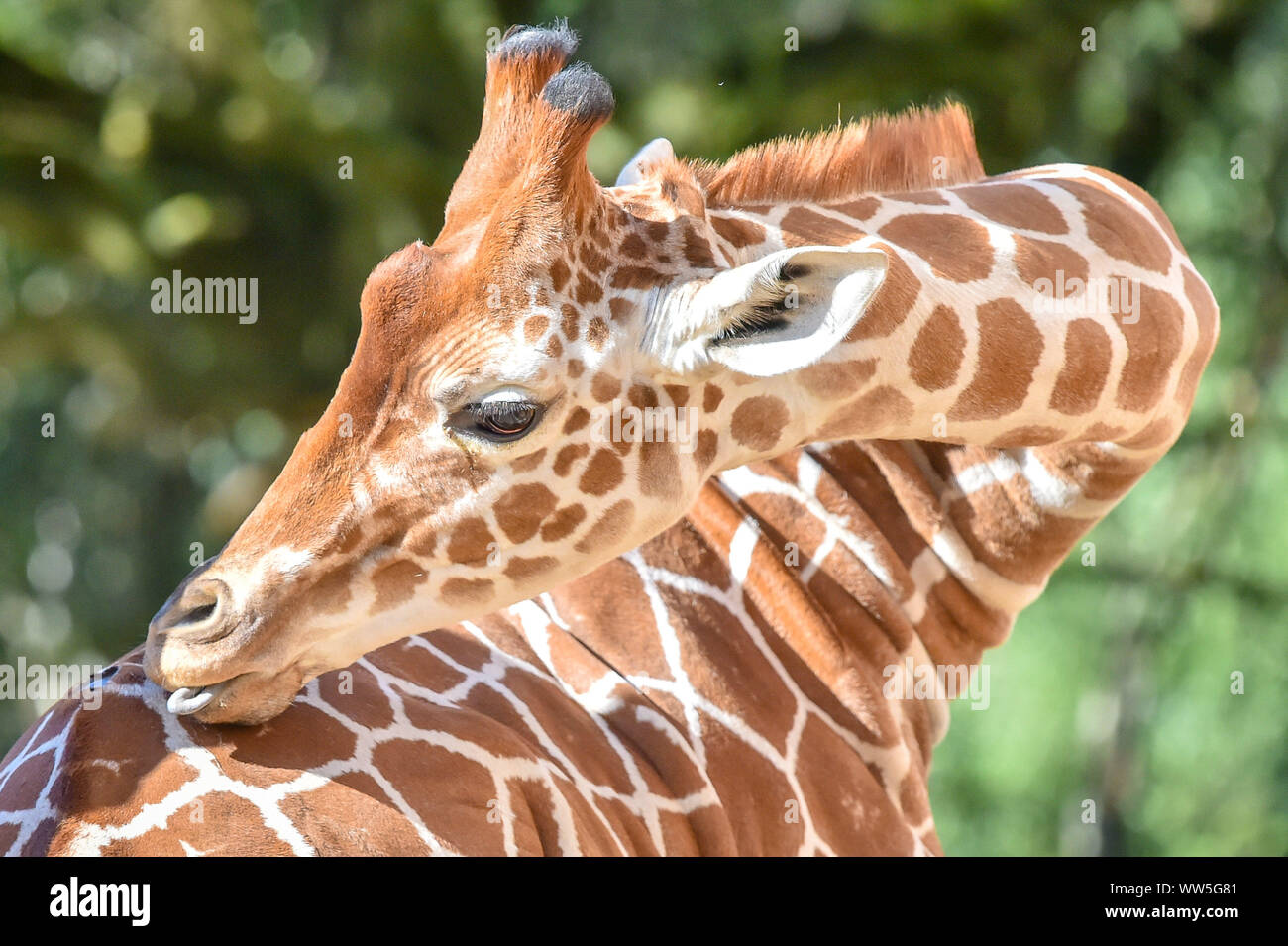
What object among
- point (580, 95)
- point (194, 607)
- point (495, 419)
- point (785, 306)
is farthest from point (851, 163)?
point (194, 607)

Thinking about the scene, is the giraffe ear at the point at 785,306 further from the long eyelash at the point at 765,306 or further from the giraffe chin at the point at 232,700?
the giraffe chin at the point at 232,700

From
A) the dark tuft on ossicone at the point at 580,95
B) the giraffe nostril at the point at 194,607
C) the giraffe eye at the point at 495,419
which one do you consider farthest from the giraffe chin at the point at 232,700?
the dark tuft on ossicone at the point at 580,95

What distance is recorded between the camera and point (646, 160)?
364 centimetres

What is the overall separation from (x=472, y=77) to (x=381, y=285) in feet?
31.9

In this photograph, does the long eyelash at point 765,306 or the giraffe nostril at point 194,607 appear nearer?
the giraffe nostril at point 194,607

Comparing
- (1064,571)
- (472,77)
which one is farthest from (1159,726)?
(472,77)

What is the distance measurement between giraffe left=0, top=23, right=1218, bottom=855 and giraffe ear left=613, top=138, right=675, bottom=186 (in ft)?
0.09

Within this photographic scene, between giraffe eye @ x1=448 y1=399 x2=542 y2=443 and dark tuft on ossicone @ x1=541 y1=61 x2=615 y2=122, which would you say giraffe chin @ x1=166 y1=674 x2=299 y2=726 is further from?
dark tuft on ossicone @ x1=541 y1=61 x2=615 y2=122

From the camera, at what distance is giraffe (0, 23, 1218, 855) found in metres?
2.95

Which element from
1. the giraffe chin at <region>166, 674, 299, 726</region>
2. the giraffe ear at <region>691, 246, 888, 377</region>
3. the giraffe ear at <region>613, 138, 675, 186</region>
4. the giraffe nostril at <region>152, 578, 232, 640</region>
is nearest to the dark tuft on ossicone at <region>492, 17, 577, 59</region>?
the giraffe ear at <region>613, 138, 675, 186</region>

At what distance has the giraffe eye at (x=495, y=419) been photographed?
308 centimetres

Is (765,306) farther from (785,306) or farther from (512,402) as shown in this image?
(512,402)

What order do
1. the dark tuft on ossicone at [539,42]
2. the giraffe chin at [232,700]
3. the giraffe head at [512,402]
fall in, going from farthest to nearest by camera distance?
the dark tuft on ossicone at [539,42] → the giraffe head at [512,402] → the giraffe chin at [232,700]

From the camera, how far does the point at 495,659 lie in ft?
12.0
